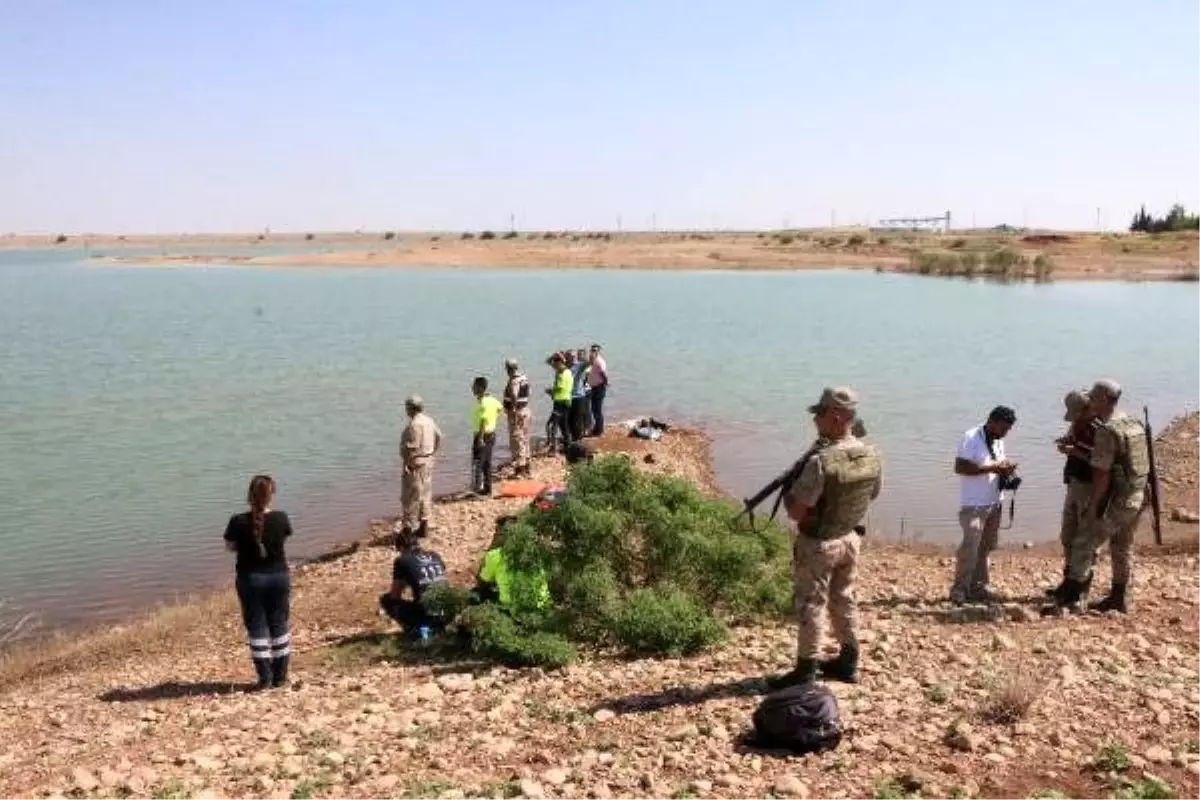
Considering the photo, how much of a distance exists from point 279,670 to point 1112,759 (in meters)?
6.09

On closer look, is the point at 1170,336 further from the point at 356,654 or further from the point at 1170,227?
the point at 1170,227

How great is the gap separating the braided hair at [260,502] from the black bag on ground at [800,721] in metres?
4.10

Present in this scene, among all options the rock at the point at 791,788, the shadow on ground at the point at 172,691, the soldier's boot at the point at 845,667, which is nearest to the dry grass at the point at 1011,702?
the soldier's boot at the point at 845,667

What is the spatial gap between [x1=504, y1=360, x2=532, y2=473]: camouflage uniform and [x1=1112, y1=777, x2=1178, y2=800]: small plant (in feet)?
38.1

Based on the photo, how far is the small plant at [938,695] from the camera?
7145 millimetres

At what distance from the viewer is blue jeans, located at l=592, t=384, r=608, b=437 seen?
2055cm

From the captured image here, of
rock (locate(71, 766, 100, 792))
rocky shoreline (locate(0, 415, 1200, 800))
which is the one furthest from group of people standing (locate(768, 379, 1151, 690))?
rock (locate(71, 766, 100, 792))

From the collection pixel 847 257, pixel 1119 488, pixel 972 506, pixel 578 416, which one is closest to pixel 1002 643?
pixel 972 506

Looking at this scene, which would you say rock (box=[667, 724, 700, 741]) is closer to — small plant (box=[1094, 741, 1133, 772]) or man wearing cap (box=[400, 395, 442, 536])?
small plant (box=[1094, 741, 1133, 772])

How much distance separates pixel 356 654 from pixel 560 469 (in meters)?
8.87

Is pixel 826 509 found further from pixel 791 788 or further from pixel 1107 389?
pixel 1107 389

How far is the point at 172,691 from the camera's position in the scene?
360 inches

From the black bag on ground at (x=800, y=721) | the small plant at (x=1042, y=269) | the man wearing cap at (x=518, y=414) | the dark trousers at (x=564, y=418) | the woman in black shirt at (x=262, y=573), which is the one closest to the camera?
the black bag on ground at (x=800, y=721)

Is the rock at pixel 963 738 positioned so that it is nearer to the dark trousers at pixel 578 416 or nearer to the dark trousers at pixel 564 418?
the dark trousers at pixel 564 418
